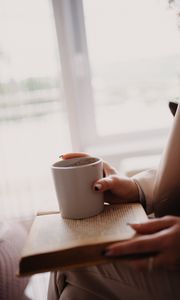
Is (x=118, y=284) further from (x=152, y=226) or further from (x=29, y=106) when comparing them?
(x=29, y=106)

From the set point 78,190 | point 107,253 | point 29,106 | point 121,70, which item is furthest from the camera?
point 121,70

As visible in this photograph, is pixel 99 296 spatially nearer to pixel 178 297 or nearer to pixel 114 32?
pixel 178 297

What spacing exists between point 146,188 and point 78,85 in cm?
111

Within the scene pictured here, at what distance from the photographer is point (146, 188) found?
711mm

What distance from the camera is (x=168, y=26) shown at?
1.61 metres

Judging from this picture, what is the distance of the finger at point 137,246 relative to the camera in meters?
0.44

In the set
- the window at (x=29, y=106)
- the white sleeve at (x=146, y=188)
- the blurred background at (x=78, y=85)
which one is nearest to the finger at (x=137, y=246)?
the white sleeve at (x=146, y=188)

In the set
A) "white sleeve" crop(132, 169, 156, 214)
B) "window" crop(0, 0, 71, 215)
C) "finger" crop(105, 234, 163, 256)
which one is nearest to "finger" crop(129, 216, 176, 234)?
"finger" crop(105, 234, 163, 256)

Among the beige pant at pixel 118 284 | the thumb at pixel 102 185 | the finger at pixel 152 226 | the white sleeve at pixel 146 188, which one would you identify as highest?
the thumb at pixel 102 185

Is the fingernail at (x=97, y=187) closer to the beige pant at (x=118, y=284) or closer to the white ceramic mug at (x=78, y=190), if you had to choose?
the white ceramic mug at (x=78, y=190)

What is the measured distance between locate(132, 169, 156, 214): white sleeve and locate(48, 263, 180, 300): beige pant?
6.8 inches

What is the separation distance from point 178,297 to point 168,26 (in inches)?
55.4

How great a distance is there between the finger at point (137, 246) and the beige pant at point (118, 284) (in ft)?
0.34

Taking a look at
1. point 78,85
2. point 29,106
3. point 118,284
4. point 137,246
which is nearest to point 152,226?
point 137,246
